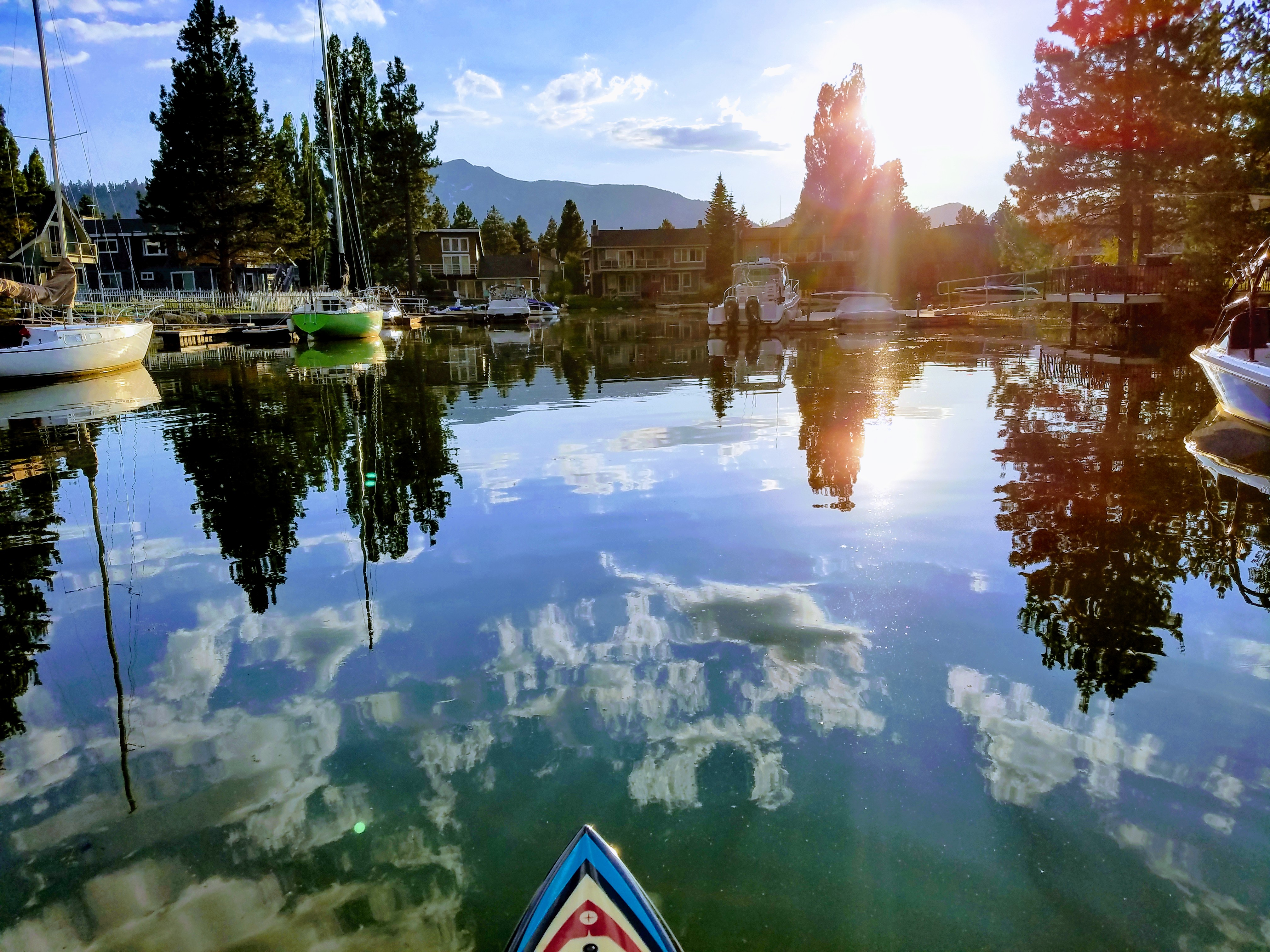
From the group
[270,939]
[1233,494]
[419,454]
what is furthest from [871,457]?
[270,939]

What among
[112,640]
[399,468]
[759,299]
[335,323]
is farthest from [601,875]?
[335,323]

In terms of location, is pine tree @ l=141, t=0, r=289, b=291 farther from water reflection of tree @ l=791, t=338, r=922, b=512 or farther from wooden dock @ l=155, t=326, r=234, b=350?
water reflection of tree @ l=791, t=338, r=922, b=512

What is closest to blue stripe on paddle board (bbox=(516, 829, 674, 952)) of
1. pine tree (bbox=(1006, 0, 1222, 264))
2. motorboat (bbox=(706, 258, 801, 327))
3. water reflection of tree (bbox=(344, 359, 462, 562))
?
water reflection of tree (bbox=(344, 359, 462, 562))

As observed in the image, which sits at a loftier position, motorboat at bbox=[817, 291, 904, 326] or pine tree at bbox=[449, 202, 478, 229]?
pine tree at bbox=[449, 202, 478, 229]

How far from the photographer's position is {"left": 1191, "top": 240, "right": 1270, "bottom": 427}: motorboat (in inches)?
532

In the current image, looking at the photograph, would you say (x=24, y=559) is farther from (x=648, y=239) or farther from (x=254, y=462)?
(x=648, y=239)

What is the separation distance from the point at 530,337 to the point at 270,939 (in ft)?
140

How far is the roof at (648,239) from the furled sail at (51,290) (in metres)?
66.4

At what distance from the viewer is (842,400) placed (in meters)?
18.6

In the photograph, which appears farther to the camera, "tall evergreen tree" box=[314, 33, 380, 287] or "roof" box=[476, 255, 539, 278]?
"roof" box=[476, 255, 539, 278]

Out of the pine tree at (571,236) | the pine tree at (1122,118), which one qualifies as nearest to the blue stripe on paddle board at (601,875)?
the pine tree at (1122,118)

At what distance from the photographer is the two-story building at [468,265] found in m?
83.4

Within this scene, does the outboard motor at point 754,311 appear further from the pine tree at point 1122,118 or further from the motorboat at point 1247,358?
the motorboat at point 1247,358

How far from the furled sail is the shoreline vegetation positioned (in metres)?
14.2
